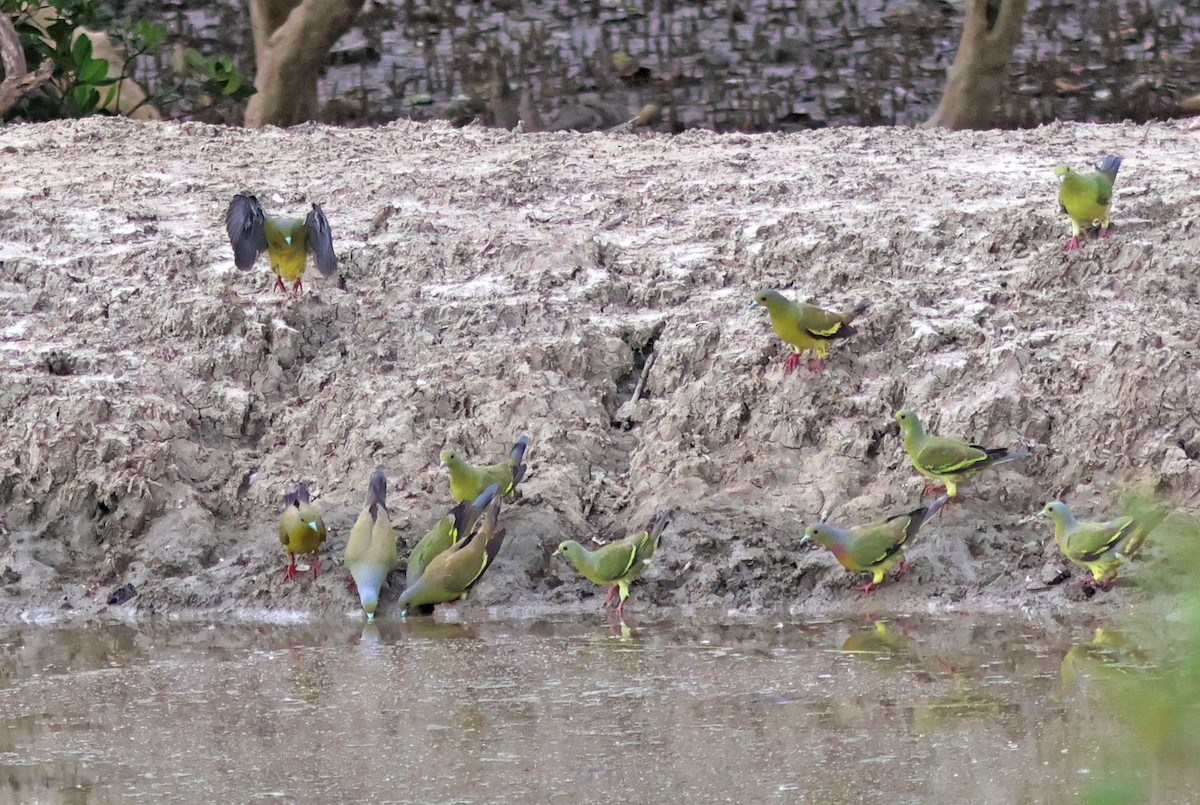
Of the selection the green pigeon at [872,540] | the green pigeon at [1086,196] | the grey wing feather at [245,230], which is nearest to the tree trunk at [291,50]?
the grey wing feather at [245,230]

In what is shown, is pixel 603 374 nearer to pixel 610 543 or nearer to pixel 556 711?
pixel 610 543

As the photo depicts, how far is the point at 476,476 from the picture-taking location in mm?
5840

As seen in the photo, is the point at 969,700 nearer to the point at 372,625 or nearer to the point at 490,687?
the point at 490,687

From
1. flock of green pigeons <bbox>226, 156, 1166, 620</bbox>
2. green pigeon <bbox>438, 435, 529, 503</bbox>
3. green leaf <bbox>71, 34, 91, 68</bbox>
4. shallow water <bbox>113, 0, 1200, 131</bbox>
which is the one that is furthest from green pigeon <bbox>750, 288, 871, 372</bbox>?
shallow water <bbox>113, 0, 1200, 131</bbox>

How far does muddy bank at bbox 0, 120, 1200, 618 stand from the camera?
19.2 ft

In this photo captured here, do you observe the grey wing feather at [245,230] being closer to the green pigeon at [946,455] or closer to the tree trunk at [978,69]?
the green pigeon at [946,455]

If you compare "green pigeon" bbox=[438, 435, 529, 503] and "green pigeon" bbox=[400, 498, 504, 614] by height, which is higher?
"green pigeon" bbox=[438, 435, 529, 503]

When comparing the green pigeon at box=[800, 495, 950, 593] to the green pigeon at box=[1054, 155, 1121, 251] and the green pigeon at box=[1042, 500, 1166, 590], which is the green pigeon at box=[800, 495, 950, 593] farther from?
the green pigeon at box=[1054, 155, 1121, 251]

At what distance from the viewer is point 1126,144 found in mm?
8398

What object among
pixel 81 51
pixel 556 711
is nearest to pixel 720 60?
pixel 81 51

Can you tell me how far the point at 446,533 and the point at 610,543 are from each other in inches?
23.6

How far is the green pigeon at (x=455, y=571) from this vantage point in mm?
5559

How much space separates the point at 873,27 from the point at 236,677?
11273mm

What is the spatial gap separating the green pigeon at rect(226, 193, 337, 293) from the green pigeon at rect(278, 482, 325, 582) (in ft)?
4.19
